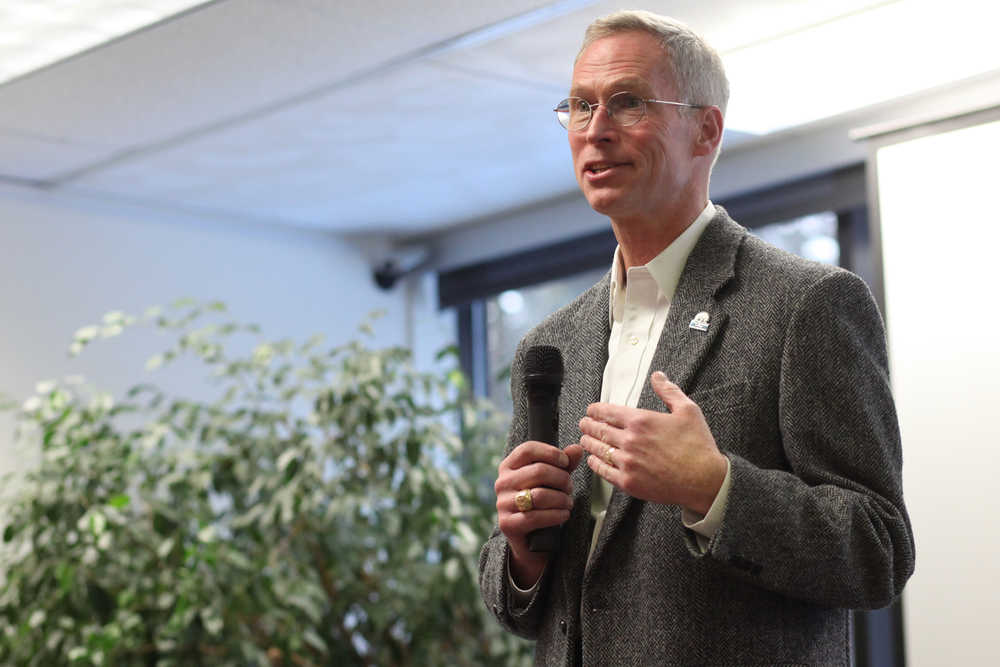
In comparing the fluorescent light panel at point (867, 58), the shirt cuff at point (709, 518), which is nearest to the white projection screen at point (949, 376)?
the fluorescent light panel at point (867, 58)

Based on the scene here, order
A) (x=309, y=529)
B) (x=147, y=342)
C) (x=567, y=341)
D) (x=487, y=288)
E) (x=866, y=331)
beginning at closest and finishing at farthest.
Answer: (x=866, y=331), (x=567, y=341), (x=309, y=529), (x=147, y=342), (x=487, y=288)

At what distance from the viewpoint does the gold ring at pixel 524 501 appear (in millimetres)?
1372

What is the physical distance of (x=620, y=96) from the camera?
148 cm

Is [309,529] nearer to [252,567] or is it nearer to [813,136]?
[252,567]

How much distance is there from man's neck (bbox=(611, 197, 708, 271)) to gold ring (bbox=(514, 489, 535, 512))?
346 millimetres

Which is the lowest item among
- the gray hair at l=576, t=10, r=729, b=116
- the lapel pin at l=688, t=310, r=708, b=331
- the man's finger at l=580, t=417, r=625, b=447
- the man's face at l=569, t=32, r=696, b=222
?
the man's finger at l=580, t=417, r=625, b=447

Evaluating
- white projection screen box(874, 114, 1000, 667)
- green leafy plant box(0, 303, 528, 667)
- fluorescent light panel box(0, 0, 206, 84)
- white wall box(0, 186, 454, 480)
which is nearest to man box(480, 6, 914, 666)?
white projection screen box(874, 114, 1000, 667)

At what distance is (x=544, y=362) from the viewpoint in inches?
59.7

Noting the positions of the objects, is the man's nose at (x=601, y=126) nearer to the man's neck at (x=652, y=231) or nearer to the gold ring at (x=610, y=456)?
the man's neck at (x=652, y=231)

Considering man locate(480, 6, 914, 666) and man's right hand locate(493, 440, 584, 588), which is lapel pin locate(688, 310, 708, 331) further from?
man's right hand locate(493, 440, 584, 588)

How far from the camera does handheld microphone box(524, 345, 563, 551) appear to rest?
1.48 m

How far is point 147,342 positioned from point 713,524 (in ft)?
12.8

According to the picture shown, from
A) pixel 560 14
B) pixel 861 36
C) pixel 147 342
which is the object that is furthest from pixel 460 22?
pixel 147 342

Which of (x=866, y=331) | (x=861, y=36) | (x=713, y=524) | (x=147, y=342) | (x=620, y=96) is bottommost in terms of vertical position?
(x=713, y=524)
